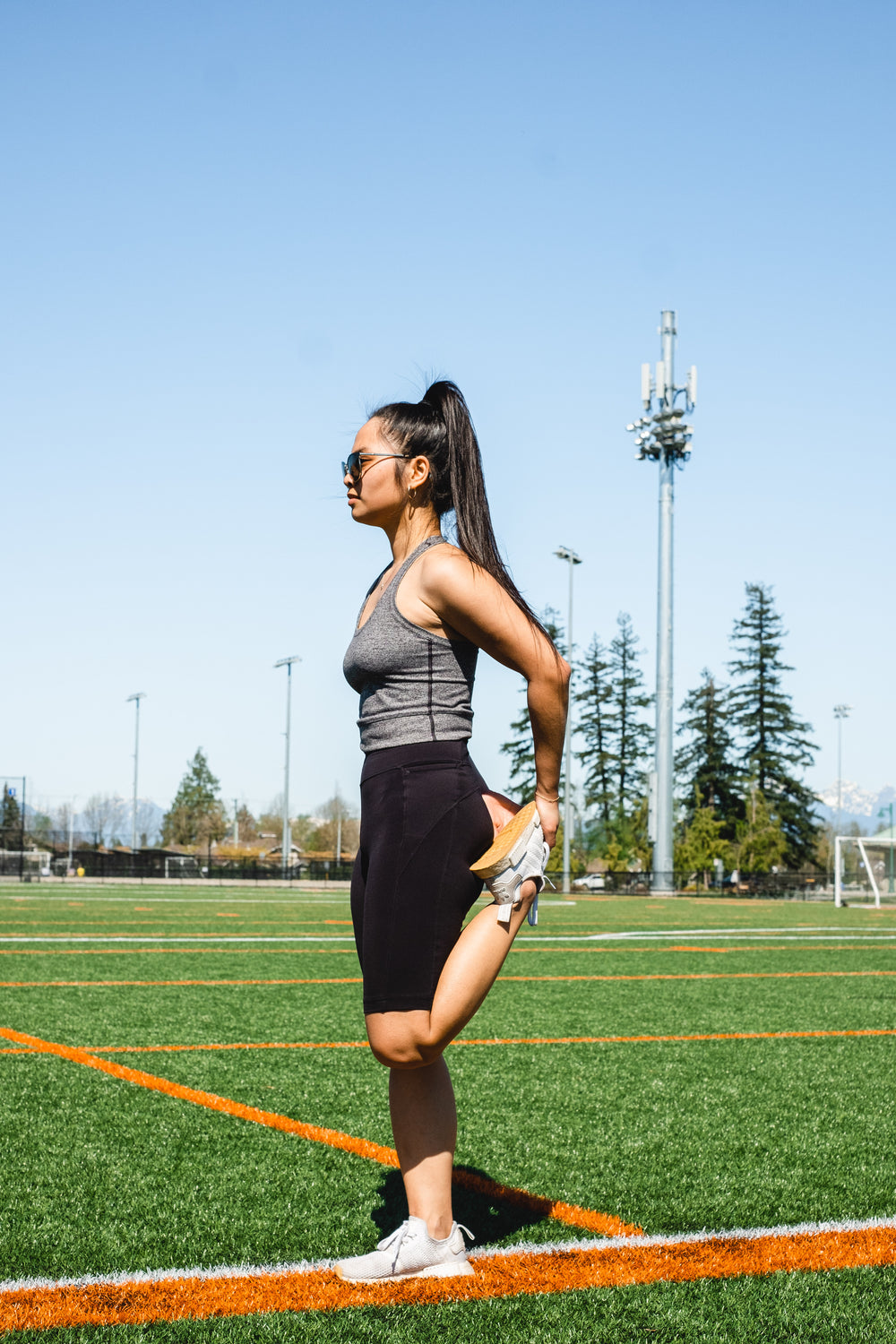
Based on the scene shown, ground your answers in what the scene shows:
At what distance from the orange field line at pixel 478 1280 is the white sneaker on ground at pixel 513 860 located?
29.8 inches

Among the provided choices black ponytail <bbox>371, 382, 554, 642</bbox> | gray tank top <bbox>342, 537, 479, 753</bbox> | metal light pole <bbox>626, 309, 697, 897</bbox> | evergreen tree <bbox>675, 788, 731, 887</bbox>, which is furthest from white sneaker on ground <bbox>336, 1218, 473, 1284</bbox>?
evergreen tree <bbox>675, 788, 731, 887</bbox>

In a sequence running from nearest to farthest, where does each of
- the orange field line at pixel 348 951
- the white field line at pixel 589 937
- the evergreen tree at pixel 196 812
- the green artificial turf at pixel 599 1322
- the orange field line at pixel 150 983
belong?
the green artificial turf at pixel 599 1322 → the orange field line at pixel 150 983 → the orange field line at pixel 348 951 → the white field line at pixel 589 937 → the evergreen tree at pixel 196 812

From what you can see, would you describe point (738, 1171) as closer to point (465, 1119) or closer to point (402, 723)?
point (465, 1119)

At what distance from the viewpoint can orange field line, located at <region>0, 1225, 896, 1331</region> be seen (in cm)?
251

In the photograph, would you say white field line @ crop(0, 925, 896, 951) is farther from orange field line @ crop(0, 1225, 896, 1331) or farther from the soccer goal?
the soccer goal

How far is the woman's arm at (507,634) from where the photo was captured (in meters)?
2.76

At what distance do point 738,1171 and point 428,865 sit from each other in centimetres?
180

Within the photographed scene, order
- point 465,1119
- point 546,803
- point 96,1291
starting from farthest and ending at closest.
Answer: point 465,1119 → point 546,803 → point 96,1291

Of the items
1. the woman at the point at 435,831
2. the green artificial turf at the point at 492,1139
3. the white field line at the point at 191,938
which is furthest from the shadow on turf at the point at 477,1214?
the white field line at the point at 191,938

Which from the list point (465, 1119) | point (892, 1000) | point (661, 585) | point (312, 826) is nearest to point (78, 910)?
point (892, 1000)

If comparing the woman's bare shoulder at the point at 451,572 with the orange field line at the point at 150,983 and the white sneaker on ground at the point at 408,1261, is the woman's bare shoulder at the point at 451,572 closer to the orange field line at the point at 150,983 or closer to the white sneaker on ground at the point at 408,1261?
the white sneaker on ground at the point at 408,1261

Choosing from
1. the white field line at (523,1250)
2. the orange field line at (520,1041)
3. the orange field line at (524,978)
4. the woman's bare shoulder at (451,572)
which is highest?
the woman's bare shoulder at (451,572)

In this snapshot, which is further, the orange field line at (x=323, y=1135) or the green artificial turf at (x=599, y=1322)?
the orange field line at (x=323, y=1135)

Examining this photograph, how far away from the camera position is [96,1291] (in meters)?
2.63
